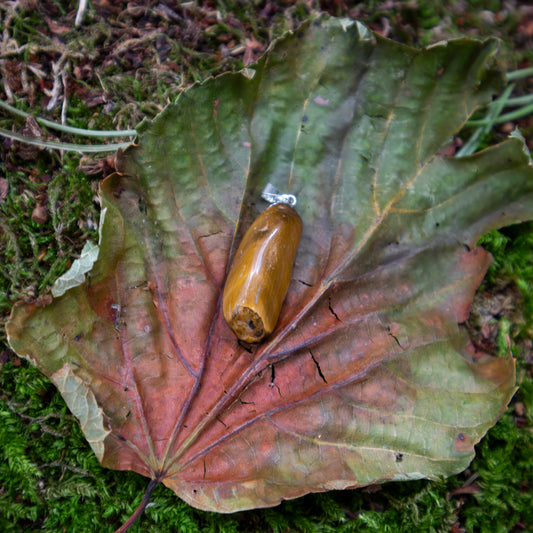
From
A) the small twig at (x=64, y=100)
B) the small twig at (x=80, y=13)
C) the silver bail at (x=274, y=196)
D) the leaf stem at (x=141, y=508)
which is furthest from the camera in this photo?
the small twig at (x=80, y=13)

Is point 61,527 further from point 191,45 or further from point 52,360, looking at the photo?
point 191,45

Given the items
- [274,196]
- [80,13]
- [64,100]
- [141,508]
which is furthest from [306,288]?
[80,13]

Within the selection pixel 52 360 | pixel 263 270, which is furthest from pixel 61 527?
pixel 263 270

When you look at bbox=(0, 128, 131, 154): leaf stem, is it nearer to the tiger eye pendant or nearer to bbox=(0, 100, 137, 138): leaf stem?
bbox=(0, 100, 137, 138): leaf stem

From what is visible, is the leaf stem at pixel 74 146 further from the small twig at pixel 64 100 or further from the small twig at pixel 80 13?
the small twig at pixel 80 13

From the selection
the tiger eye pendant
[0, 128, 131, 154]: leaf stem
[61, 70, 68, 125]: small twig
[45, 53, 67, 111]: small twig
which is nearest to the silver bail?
the tiger eye pendant

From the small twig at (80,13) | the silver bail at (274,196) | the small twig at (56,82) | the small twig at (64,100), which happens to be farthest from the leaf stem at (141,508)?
the small twig at (80,13)

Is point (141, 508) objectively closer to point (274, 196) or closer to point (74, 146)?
point (274, 196)

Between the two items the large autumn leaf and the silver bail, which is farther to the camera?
the silver bail
